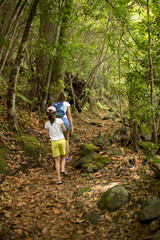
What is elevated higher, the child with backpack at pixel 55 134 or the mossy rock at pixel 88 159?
the child with backpack at pixel 55 134

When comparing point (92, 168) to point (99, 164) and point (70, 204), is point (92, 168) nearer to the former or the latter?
point (99, 164)

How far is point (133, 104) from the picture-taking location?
7.23 metres

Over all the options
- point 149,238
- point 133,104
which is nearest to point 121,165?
point 133,104

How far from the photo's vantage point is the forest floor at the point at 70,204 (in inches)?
120

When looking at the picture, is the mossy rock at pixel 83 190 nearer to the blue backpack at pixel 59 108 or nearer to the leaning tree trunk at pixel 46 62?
the blue backpack at pixel 59 108

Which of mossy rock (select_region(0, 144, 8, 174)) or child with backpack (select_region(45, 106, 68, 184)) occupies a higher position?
child with backpack (select_region(45, 106, 68, 184))

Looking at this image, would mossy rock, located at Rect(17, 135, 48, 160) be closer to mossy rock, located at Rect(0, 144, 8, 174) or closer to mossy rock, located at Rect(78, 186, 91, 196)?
mossy rock, located at Rect(0, 144, 8, 174)

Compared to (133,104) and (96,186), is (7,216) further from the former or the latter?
(133,104)

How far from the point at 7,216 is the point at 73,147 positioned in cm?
531

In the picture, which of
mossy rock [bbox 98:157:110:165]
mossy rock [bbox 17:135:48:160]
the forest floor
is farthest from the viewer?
mossy rock [bbox 17:135:48:160]

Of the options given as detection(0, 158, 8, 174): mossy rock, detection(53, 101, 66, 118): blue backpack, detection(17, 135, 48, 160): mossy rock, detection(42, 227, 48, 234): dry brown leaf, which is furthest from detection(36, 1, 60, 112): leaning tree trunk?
detection(42, 227, 48, 234): dry brown leaf

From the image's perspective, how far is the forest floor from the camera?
10.00ft

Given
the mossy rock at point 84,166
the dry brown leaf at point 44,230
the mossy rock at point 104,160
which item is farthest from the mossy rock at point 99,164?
the dry brown leaf at point 44,230

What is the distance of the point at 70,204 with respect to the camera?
13.6 feet
